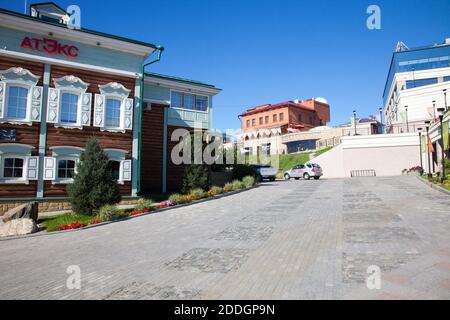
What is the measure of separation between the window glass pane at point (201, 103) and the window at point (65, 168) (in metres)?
→ 9.99

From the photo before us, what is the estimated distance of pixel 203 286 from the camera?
533 centimetres

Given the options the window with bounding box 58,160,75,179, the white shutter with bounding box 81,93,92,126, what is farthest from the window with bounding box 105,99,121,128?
the window with bounding box 58,160,75,179

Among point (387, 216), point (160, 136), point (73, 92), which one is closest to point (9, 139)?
point (73, 92)

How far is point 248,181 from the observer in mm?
24156

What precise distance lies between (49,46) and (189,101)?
9636 mm

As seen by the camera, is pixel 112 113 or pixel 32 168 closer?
pixel 32 168

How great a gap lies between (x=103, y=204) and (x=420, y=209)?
43.2 feet

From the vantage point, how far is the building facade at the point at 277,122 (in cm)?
5690

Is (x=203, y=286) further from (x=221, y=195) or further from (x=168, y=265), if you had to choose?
(x=221, y=195)

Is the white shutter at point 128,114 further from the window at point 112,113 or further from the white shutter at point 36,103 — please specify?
the white shutter at point 36,103

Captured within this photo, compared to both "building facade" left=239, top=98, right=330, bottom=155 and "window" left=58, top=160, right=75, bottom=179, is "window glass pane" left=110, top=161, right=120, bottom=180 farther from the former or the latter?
"building facade" left=239, top=98, right=330, bottom=155

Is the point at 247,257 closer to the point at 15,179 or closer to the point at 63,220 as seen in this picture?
the point at 63,220

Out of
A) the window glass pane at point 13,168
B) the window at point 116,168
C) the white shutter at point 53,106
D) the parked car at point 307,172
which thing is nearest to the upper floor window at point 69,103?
the white shutter at point 53,106

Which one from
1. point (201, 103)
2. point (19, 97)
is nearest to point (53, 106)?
point (19, 97)
